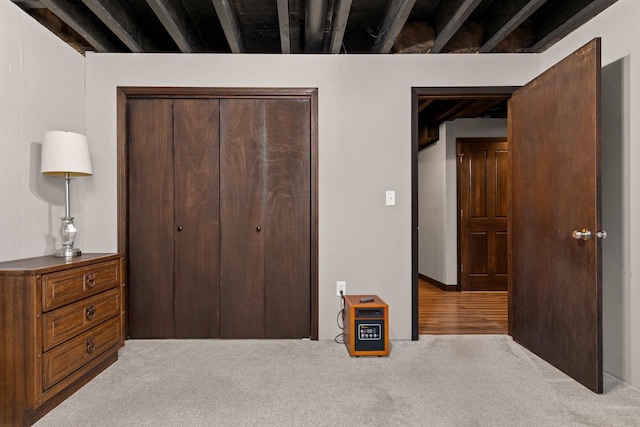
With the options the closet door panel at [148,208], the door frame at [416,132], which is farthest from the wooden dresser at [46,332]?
the door frame at [416,132]

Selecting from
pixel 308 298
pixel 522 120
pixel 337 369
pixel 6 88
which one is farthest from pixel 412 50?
pixel 6 88

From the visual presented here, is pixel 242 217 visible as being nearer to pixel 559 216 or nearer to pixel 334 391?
pixel 334 391

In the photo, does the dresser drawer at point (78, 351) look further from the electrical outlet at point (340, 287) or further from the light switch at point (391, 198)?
the light switch at point (391, 198)

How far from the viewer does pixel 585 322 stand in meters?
2.35

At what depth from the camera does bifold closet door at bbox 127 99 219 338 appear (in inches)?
128

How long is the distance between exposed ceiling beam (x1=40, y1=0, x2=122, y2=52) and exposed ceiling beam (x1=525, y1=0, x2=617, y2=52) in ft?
10.9

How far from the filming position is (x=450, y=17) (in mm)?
2859

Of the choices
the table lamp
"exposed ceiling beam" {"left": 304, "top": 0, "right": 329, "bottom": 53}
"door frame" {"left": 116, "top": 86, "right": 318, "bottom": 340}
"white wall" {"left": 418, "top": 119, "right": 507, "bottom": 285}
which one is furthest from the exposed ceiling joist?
the table lamp

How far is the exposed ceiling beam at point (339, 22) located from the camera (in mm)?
2553

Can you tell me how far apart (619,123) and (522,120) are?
2.29 ft

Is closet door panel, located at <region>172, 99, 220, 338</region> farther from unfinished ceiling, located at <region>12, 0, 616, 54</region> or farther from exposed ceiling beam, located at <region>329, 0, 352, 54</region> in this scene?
exposed ceiling beam, located at <region>329, 0, 352, 54</region>

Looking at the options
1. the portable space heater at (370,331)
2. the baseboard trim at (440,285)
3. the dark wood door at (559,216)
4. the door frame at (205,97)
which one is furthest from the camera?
the baseboard trim at (440,285)

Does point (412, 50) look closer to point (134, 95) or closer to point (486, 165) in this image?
point (134, 95)

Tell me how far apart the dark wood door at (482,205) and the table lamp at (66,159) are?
14.8ft
